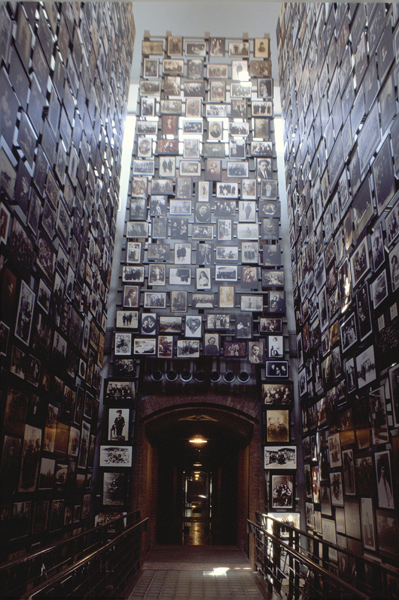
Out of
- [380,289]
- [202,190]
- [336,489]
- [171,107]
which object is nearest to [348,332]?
[380,289]

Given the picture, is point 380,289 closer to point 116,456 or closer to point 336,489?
point 336,489

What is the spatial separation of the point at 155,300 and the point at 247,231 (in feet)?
7.72

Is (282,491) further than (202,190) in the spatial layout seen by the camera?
No

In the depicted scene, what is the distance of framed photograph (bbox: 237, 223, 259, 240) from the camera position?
9.70 meters

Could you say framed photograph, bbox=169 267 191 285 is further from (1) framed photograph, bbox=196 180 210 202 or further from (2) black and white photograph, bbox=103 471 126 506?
(2) black and white photograph, bbox=103 471 126 506

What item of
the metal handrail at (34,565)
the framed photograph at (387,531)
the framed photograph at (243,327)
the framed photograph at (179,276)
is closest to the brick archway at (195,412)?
the framed photograph at (243,327)

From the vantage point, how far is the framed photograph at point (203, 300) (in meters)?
9.34

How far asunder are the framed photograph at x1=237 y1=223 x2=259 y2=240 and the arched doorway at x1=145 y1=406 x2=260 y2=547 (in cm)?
347

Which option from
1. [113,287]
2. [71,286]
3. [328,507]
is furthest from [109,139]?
[328,507]

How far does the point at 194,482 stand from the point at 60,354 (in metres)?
13.4

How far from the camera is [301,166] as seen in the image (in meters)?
8.21

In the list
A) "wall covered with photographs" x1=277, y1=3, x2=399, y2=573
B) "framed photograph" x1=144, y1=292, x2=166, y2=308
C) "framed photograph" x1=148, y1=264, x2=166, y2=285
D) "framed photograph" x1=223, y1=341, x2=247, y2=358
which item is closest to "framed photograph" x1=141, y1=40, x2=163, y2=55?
"wall covered with photographs" x1=277, y1=3, x2=399, y2=573

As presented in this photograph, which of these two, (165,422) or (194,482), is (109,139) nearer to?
(165,422)

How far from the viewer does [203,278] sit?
950cm
